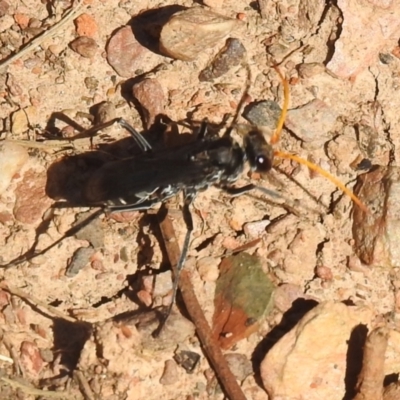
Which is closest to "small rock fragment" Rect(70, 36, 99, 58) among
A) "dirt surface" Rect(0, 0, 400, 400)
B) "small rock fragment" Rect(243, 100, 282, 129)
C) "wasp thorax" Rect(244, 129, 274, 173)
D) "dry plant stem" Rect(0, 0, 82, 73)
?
"dirt surface" Rect(0, 0, 400, 400)

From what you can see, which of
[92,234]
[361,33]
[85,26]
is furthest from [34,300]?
[361,33]

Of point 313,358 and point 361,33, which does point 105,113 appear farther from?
point 313,358

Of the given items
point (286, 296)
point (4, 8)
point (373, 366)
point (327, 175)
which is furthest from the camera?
point (4, 8)

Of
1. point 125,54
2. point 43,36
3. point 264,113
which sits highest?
point 43,36

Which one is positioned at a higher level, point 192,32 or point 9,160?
point 192,32

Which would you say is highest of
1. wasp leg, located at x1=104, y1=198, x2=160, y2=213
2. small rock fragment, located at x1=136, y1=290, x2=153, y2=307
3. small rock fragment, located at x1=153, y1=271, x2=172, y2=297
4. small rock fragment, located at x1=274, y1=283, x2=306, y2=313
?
wasp leg, located at x1=104, y1=198, x2=160, y2=213

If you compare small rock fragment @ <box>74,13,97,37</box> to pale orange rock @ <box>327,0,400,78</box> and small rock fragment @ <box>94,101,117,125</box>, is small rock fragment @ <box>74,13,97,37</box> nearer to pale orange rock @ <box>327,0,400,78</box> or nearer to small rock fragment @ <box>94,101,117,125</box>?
small rock fragment @ <box>94,101,117,125</box>
